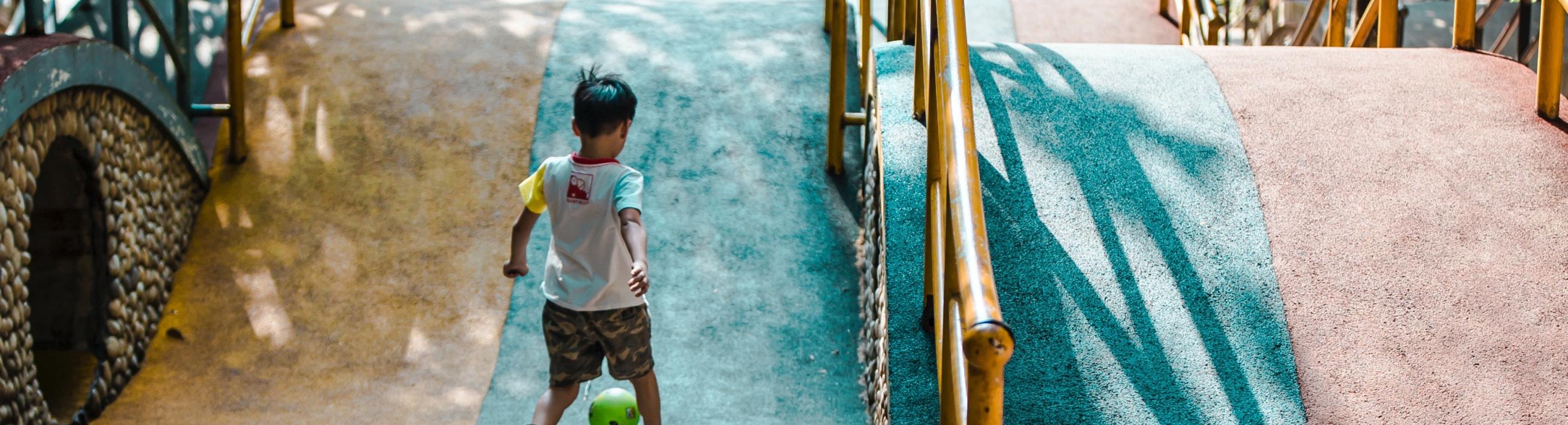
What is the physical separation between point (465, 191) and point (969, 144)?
10.5 feet

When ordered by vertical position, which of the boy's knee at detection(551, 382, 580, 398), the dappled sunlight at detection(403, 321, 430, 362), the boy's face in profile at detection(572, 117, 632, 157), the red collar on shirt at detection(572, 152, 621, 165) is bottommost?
the dappled sunlight at detection(403, 321, 430, 362)

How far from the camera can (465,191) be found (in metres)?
5.62

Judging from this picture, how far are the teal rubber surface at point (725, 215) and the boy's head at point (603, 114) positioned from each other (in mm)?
1243

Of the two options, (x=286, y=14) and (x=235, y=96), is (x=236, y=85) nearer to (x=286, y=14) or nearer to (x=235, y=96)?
(x=235, y=96)

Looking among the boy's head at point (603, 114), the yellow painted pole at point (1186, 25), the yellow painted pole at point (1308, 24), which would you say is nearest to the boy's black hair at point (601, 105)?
the boy's head at point (603, 114)

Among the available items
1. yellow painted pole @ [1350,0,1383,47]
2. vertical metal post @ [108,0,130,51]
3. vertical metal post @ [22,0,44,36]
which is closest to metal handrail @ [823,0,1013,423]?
yellow painted pole @ [1350,0,1383,47]

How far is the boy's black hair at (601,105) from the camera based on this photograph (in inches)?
135

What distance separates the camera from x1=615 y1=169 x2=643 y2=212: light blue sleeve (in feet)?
11.2


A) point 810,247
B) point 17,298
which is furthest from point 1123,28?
point 17,298

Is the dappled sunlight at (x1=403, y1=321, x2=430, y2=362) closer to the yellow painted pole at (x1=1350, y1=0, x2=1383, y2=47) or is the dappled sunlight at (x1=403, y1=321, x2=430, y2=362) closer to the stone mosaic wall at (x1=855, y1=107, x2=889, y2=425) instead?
the stone mosaic wall at (x1=855, y1=107, x2=889, y2=425)

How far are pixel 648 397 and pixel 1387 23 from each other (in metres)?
3.41

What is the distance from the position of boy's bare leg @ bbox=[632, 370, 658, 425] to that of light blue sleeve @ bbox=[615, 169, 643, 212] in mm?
657

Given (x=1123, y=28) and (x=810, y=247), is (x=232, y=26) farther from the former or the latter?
(x=1123, y=28)

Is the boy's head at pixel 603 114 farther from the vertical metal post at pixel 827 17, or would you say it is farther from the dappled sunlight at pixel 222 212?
the vertical metal post at pixel 827 17
